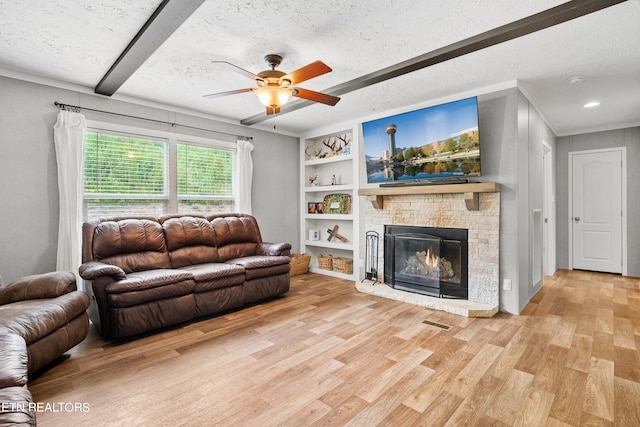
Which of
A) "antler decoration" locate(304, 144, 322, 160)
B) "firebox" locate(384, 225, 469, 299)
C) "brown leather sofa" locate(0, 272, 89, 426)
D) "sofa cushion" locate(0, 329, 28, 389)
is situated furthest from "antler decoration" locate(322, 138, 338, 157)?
"sofa cushion" locate(0, 329, 28, 389)

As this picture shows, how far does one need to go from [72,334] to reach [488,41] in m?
A: 3.97

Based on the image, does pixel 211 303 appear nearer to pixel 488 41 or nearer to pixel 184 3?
pixel 184 3

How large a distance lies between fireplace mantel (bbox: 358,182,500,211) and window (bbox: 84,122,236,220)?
2188mm

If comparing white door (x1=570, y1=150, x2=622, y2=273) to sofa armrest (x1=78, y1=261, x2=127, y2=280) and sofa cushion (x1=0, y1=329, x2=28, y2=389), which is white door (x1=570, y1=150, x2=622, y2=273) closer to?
sofa armrest (x1=78, y1=261, x2=127, y2=280)

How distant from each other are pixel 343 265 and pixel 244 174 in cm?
215

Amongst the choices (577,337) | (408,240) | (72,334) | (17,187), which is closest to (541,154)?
(408,240)

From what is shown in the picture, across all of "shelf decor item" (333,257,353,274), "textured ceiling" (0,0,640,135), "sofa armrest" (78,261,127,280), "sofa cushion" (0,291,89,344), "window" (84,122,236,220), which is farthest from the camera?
"shelf decor item" (333,257,353,274)

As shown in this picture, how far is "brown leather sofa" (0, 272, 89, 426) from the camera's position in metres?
1.29

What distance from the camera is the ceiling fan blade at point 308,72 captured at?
233 cm

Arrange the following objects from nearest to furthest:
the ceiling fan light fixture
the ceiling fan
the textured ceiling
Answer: the textured ceiling → the ceiling fan → the ceiling fan light fixture

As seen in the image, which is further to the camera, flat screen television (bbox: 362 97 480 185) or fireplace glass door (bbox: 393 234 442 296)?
fireplace glass door (bbox: 393 234 442 296)

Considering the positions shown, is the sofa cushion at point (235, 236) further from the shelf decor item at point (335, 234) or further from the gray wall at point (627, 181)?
the gray wall at point (627, 181)

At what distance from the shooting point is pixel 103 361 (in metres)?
2.44

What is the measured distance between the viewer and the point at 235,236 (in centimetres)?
433
